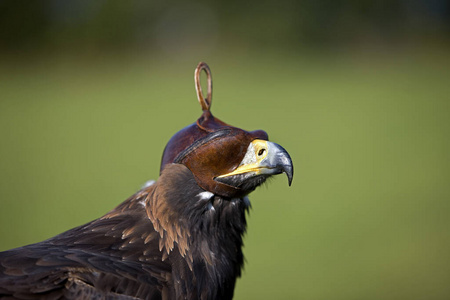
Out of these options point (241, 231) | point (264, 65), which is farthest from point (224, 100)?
point (241, 231)

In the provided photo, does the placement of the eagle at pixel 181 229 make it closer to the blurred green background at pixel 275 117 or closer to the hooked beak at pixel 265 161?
the hooked beak at pixel 265 161

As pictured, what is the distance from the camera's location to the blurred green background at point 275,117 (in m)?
7.69

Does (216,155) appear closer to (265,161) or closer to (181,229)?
(265,161)

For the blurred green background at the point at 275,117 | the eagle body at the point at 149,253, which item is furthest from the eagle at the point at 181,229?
the blurred green background at the point at 275,117

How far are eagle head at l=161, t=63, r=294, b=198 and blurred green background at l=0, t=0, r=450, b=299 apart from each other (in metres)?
3.65

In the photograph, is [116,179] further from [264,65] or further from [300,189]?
[264,65]

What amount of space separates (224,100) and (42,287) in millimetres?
16154

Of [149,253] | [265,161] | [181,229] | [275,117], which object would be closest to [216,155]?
[265,161]

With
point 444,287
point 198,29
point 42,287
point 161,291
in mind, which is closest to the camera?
point 42,287

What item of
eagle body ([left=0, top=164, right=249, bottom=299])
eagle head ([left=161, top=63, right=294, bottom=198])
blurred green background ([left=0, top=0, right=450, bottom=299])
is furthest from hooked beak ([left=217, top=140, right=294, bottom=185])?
blurred green background ([left=0, top=0, right=450, bottom=299])

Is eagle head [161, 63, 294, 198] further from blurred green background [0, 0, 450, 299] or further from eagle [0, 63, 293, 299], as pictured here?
blurred green background [0, 0, 450, 299]

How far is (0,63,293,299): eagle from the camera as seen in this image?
272cm

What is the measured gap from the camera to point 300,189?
10.2 metres

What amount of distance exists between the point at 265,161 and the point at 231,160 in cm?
18
